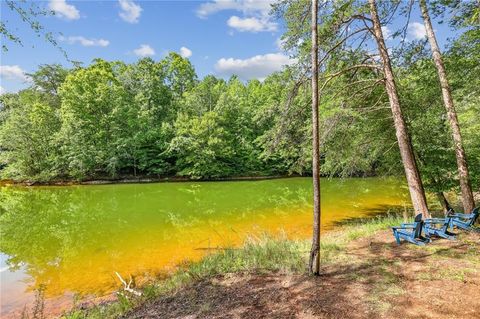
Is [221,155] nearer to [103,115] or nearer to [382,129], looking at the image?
[103,115]

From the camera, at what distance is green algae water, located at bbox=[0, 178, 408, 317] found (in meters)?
7.68

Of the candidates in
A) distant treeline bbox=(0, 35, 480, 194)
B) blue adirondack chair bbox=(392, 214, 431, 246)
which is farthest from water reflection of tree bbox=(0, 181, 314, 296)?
blue adirondack chair bbox=(392, 214, 431, 246)

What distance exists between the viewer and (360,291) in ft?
13.5

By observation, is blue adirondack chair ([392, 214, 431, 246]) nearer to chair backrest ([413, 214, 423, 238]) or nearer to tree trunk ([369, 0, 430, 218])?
chair backrest ([413, 214, 423, 238])

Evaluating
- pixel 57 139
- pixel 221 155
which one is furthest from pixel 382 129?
Result: pixel 57 139

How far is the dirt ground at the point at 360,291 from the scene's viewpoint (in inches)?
142

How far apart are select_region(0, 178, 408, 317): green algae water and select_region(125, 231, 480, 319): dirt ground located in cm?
220

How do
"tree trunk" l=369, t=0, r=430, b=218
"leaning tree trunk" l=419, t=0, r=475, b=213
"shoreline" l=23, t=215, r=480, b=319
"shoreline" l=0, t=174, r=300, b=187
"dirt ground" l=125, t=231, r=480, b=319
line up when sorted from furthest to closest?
"shoreline" l=0, t=174, r=300, b=187 → "leaning tree trunk" l=419, t=0, r=475, b=213 → "tree trunk" l=369, t=0, r=430, b=218 → "shoreline" l=23, t=215, r=480, b=319 → "dirt ground" l=125, t=231, r=480, b=319

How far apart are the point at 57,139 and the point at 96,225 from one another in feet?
61.1

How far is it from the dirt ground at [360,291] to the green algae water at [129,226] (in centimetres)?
220

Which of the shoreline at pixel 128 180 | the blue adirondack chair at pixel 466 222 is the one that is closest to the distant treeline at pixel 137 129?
the shoreline at pixel 128 180

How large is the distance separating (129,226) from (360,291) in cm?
1028

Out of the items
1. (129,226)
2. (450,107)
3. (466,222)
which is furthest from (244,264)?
(129,226)

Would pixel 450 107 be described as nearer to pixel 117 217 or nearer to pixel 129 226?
pixel 129 226
